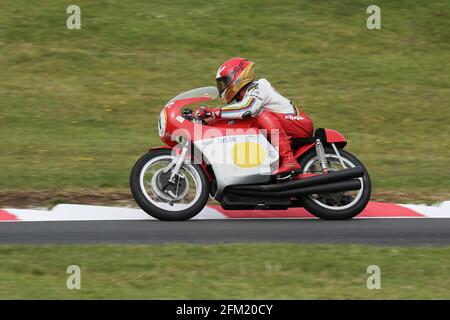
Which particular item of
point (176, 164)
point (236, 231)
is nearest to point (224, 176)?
point (176, 164)

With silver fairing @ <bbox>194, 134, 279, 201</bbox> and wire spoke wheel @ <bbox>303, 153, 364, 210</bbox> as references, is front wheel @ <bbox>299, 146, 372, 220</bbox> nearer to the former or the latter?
wire spoke wheel @ <bbox>303, 153, 364, 210</bbox>

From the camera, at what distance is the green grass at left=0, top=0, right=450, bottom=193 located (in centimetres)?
1411

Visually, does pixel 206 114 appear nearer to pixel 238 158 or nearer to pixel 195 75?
pixel 238 158

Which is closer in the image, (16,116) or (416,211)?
(416,211)

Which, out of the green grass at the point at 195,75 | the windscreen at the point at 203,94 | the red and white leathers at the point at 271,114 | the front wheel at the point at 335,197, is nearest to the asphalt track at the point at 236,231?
the front wheel at the point at 335,197

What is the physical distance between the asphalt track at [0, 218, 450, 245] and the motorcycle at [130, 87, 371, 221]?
196mm

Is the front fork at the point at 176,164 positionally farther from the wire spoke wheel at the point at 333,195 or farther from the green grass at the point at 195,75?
the green grass at the point at 195,75

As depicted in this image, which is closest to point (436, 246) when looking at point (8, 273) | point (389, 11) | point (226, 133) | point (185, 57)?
point (226, 133)

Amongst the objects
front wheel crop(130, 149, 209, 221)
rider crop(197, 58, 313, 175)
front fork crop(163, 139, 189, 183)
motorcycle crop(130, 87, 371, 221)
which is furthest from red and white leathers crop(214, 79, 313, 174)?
front wheel crop(130, 149, 209, 221)

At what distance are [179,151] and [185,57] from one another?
8451mm

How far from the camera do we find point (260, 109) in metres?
10.9

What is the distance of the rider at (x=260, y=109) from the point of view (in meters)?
10.7
